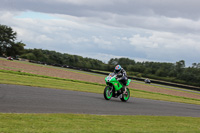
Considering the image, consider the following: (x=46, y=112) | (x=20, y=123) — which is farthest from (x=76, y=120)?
(x=20, y=123)

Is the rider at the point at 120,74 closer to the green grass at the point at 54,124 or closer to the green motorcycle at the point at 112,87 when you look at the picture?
the green motorcycle at the point at 112,87

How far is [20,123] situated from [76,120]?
2004 mm

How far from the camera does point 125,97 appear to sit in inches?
666

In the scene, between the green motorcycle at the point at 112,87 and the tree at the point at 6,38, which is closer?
the green motorcycle at the point at 112,87

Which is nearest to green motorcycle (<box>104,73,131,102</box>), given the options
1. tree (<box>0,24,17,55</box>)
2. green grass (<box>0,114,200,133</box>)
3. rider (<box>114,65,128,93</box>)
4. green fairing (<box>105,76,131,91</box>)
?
green fairing (<box>105,76,131,91</box>)

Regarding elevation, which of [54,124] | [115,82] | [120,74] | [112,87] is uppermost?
[120,74]

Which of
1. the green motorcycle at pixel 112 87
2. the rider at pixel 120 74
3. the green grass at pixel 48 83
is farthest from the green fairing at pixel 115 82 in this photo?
the green grass at pixel 48 83

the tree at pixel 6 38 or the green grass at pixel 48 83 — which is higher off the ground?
the tree at pixel 6 38

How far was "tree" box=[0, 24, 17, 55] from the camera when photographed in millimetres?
100531

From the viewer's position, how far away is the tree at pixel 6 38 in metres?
101

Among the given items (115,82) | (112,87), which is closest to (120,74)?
(115,82)

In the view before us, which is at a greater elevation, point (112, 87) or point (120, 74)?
point (120, 74)

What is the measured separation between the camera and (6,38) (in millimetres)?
102938

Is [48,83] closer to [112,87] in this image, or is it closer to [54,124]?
[112,87]
